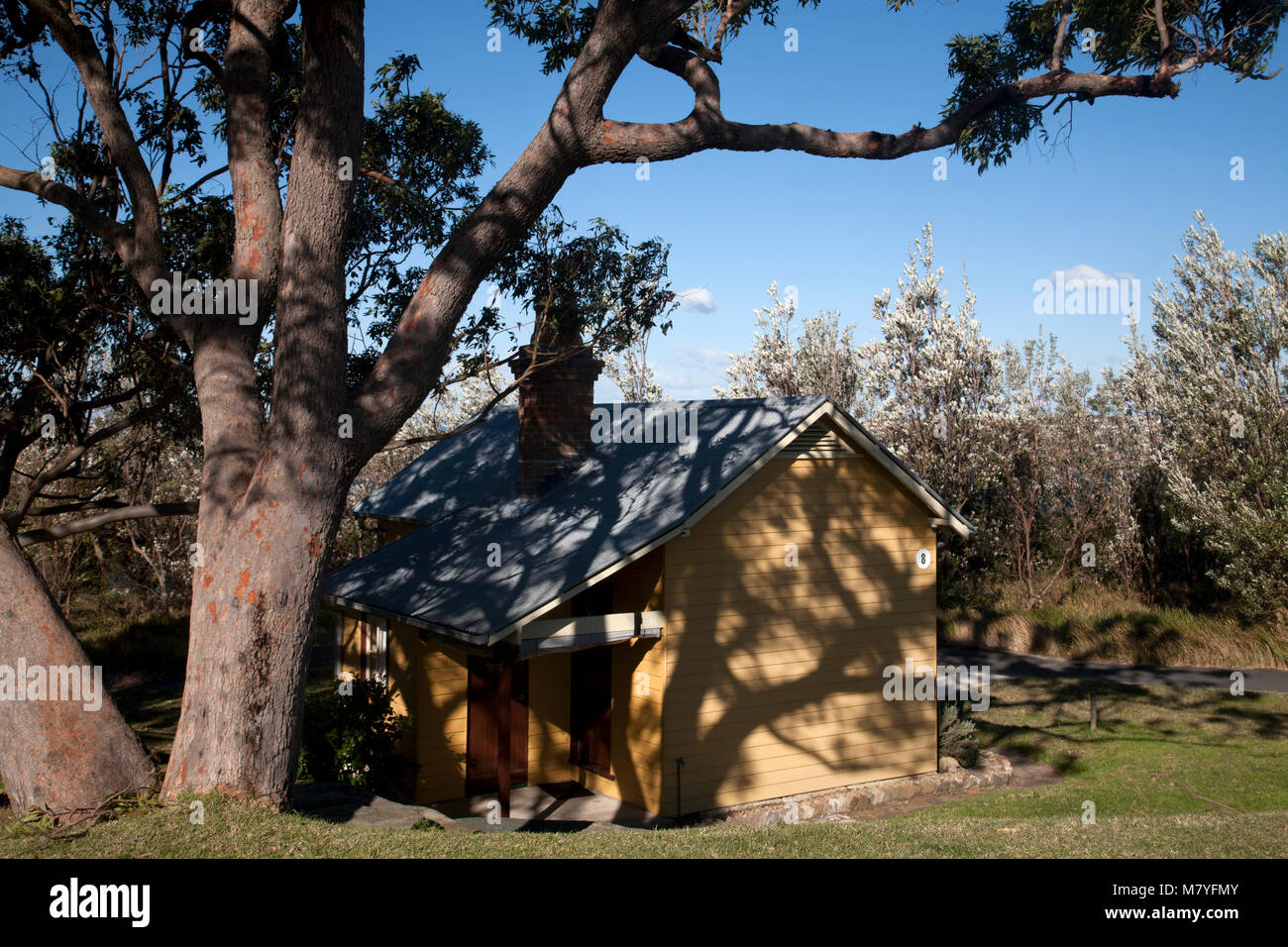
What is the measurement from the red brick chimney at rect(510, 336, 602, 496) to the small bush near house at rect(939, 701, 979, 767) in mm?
6982

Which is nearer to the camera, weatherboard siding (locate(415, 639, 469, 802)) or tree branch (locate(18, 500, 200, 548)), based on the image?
tree branch (locate(18, 500, 200, 548))

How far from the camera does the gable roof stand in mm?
11234

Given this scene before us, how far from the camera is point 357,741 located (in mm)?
12023

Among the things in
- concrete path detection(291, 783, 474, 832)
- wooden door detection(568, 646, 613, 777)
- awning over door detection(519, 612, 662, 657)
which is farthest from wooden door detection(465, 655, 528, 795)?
concrete path detection(291, 783, 474, 832)

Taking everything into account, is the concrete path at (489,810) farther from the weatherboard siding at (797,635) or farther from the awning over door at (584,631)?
the awning over door at (584,631)

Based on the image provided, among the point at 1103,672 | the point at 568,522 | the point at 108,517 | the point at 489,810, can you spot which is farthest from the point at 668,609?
the point at 1103,672

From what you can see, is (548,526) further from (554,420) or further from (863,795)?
(863,795)

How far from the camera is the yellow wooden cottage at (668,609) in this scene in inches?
463

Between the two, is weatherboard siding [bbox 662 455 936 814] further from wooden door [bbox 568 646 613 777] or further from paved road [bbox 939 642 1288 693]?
paved road [bbox 939 642 1288 693]

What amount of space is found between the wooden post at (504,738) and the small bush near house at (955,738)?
23.6ft

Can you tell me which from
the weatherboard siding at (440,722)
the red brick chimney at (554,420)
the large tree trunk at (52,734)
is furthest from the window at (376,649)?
the large tree trunk at (52,734)

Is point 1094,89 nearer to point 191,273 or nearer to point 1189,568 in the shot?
point 191,273

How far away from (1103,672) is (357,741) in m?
17.7

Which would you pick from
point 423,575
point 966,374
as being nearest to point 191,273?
point 423,575
